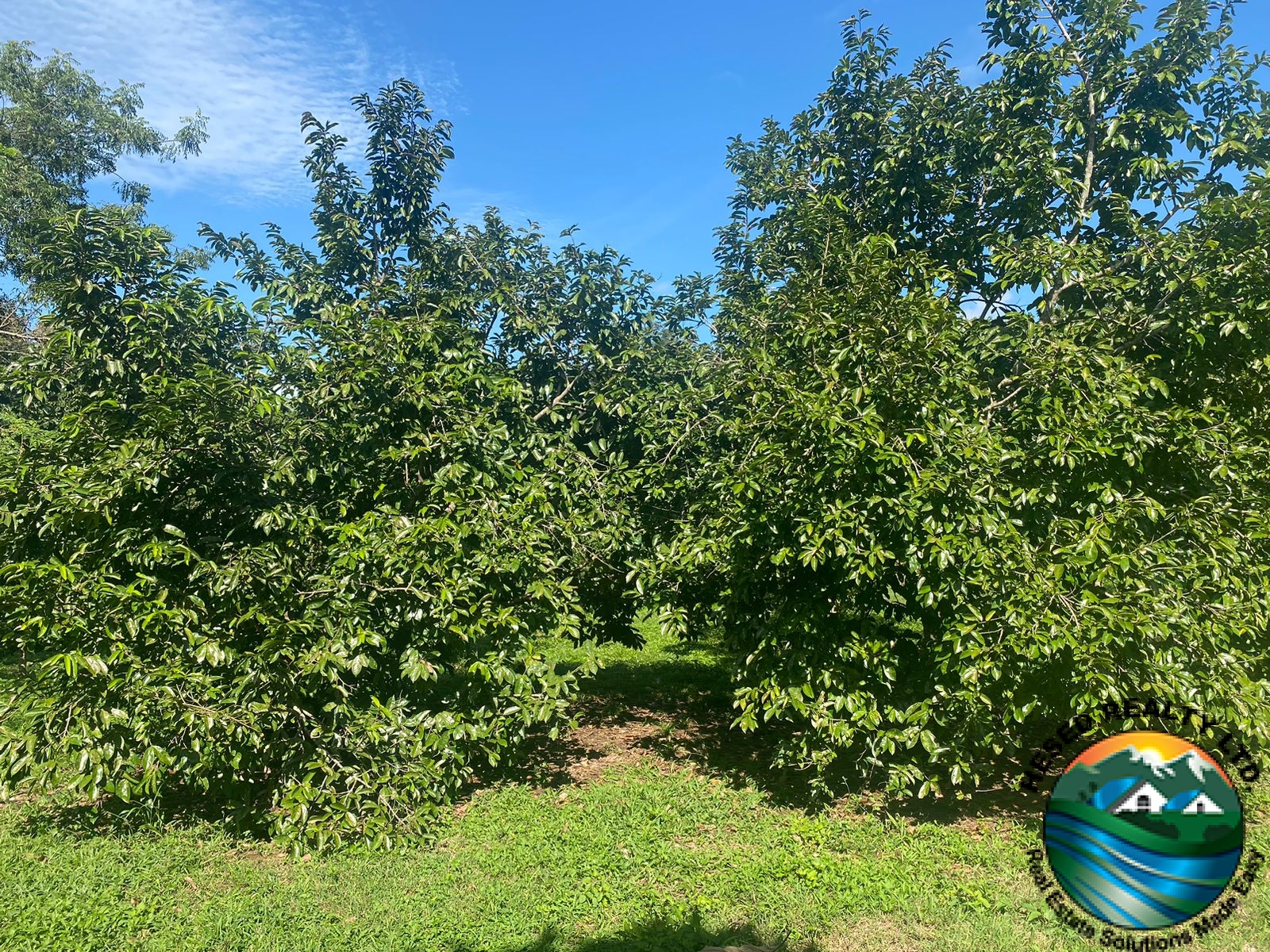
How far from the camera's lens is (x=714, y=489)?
5.06 metres

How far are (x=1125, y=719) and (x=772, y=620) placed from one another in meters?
1.89

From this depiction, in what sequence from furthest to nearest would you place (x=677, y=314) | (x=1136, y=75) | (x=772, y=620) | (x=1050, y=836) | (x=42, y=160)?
(x=42, y=160) → (x=677, y=314) → (x=1136, y=75) → (x=772, y=620) → (x=1050, y=836)

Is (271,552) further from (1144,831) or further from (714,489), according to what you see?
(1144,831)

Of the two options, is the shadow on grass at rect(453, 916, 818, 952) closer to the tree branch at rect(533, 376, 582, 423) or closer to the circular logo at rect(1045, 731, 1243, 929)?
the circular logo at rect(1045, 731, 1243, 929)

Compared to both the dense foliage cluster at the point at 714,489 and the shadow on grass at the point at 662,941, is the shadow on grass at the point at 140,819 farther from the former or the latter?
the shadow on grass at the point at 662,941

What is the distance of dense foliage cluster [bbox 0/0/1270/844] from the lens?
4184 millimetres

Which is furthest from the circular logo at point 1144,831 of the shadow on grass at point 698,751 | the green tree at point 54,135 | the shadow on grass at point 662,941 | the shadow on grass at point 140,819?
the green tree at point 54,135

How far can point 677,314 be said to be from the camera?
21.6 feet

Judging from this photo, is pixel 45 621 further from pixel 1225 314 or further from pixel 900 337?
pixel 1225 314

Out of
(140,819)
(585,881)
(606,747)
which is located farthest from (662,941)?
(140,819)

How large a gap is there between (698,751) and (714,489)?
2507mm

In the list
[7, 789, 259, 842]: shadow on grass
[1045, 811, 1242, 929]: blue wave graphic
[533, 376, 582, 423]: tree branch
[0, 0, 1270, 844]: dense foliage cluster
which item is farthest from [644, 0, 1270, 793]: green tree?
[7, 789, 259, 842]: shadow on grass

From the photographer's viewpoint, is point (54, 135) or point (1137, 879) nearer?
point (1137, 879)

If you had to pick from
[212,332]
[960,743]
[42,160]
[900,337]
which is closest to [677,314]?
[900,337]
